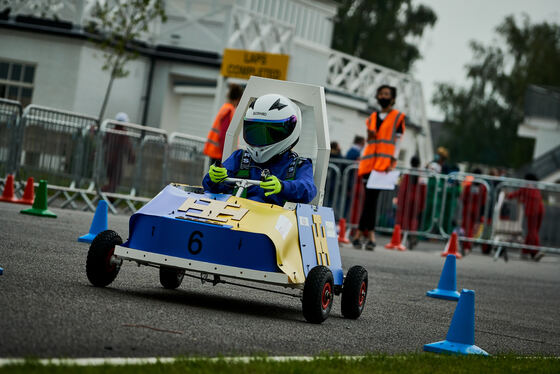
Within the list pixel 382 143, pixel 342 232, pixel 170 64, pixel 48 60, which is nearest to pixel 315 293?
pixel 382 143

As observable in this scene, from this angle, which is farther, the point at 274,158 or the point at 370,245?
the point at 370,245

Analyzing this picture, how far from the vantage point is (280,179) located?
8.65 meters

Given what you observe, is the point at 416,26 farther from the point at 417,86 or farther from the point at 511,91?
the point at 417,86

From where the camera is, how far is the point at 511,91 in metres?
69.4

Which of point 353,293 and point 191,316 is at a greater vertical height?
point 353,293

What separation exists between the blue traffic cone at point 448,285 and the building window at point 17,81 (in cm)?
1827

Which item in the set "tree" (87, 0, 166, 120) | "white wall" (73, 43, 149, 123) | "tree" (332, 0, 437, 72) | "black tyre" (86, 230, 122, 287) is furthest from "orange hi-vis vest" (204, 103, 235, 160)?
"tree" (332, 0, 437, 72)

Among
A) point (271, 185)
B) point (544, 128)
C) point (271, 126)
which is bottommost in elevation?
point (271, 185)

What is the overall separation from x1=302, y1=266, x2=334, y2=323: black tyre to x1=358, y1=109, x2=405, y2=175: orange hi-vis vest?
30.1 ft

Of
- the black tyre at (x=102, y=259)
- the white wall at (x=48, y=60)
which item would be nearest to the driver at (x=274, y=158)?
the black tyre at (x=102, y=259)

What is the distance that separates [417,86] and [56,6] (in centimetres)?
1488

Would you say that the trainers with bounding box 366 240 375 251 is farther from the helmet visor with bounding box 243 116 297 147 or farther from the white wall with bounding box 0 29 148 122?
the white wall with bounding box 0 29 148 122

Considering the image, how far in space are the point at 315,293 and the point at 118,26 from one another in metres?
21.0

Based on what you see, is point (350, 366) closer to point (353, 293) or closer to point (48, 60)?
point (353, 293)
